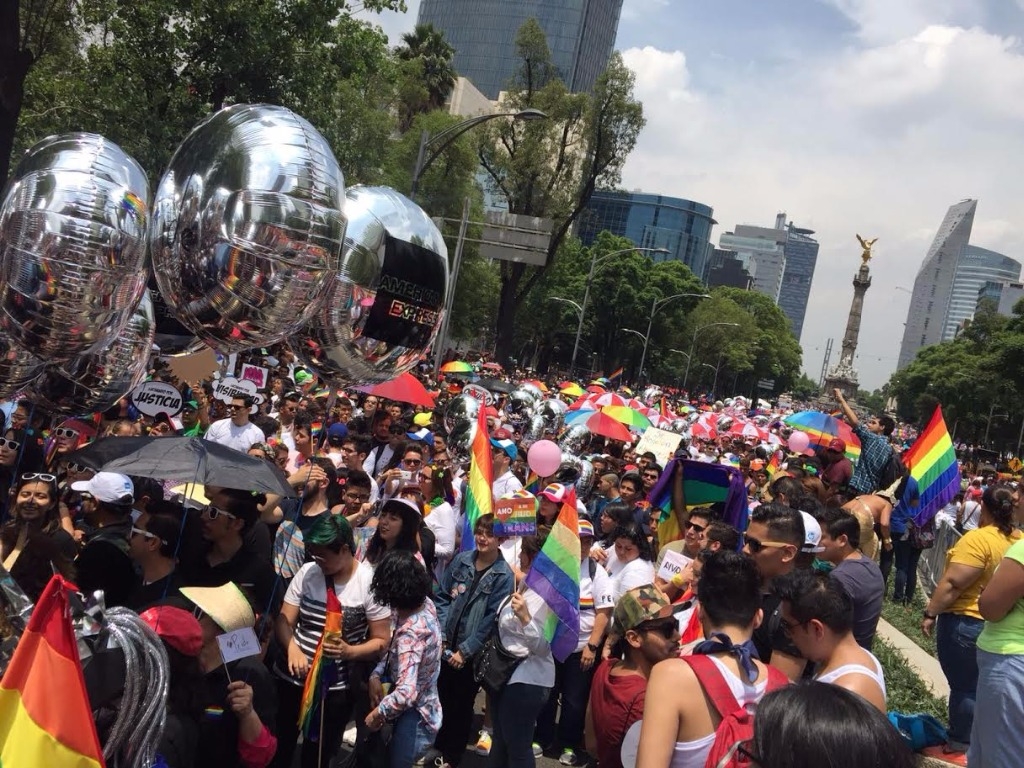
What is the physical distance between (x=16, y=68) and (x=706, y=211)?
18331 cm

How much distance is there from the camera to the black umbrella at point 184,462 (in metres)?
4.78

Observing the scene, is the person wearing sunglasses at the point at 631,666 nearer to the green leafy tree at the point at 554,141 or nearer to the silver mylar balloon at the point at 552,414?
the silver mylar balloon at the point at 552,414

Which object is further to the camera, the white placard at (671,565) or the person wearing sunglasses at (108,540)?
the white placard at (671,565)

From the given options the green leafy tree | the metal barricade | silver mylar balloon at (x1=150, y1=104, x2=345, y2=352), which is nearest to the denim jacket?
silver mylar balloon at (x1=150, y1=104, x2=345, y2=352)

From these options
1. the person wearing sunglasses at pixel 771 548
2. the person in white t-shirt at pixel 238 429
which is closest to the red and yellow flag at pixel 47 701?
the person wearing sunglasses at pixel 771 548

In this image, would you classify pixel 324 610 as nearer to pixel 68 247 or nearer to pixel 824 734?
pixel 68 247

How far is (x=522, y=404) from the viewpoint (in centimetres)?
1781

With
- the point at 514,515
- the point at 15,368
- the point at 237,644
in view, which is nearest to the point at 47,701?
the point at 237,644

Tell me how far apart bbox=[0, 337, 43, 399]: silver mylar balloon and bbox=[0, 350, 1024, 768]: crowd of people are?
0.70 metres

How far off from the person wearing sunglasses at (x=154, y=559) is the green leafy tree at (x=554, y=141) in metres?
29.1

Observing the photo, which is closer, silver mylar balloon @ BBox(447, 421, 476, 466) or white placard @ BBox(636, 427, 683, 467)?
silver mylar balloon @ BBox(447, 421, 476, 466)

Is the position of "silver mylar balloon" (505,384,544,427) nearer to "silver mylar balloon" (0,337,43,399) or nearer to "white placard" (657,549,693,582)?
"white placard" (657,549,693,582)

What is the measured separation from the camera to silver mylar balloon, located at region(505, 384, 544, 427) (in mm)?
Result: 16320

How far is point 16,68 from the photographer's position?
26.6 ft
